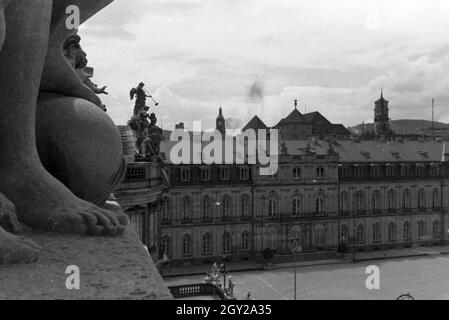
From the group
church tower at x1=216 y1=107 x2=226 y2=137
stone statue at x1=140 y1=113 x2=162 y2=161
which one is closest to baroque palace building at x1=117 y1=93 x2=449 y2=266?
church tower at x1=216 y1=107 x2=226 y2=137

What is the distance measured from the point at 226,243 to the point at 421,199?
960 inches

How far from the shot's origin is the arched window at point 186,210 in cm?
5434

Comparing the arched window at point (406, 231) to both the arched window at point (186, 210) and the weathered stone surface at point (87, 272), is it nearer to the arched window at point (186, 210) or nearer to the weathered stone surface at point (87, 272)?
the arched window at point (186, 210)

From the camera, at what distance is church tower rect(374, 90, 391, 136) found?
102938 mm

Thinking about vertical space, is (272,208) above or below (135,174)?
below

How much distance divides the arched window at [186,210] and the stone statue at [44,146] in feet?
163

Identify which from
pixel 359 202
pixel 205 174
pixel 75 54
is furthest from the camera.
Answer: pixel 359 202

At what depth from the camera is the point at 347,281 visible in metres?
43.4

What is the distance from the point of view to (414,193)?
211 feet

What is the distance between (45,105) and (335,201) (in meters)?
56.9

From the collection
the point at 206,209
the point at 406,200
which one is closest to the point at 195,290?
the point at 206,209

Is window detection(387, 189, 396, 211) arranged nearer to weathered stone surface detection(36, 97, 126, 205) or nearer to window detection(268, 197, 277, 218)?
window detection(268, 197, 277, 218)

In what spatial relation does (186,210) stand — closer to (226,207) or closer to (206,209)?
(206,209)
